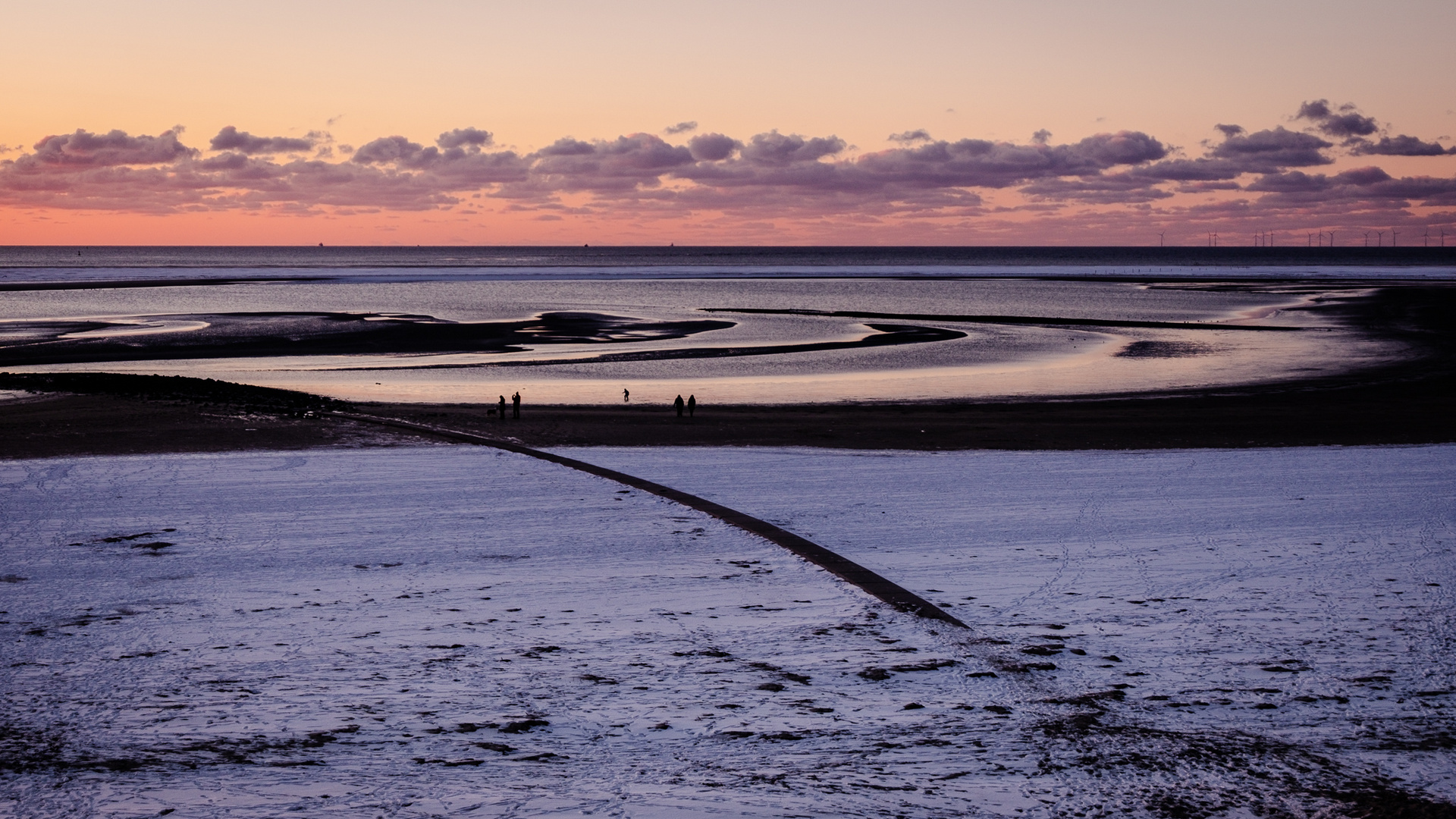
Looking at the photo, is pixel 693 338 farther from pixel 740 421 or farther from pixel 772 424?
pixel 772 424

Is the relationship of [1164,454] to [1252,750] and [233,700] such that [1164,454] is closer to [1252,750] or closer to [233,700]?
[1252,750]

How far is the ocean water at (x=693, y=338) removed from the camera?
28438 mm

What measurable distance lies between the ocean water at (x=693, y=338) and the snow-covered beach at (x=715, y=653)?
491 inches

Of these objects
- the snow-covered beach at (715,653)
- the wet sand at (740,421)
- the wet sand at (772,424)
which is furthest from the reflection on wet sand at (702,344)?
the snow-covered beach at (715,653)

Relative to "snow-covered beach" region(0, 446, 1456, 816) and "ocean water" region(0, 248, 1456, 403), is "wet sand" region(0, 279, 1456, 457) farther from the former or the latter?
"snow-covered beach" region(0, 446, 1456, 816)

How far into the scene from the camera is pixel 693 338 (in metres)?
41.8

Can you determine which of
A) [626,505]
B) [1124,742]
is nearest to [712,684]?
[1124,742]

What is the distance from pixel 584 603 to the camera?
9.40 m

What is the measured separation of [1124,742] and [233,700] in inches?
218

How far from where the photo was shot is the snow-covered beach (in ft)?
20.2

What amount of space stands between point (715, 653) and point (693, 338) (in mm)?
33931

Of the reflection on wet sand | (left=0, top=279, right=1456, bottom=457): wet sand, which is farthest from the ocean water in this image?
(left=0, top=279, right=1456, bottom=457): wet sand

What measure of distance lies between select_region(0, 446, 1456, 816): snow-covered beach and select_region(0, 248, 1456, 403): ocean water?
12462 mm

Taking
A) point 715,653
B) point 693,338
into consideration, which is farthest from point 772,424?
point 693,338
